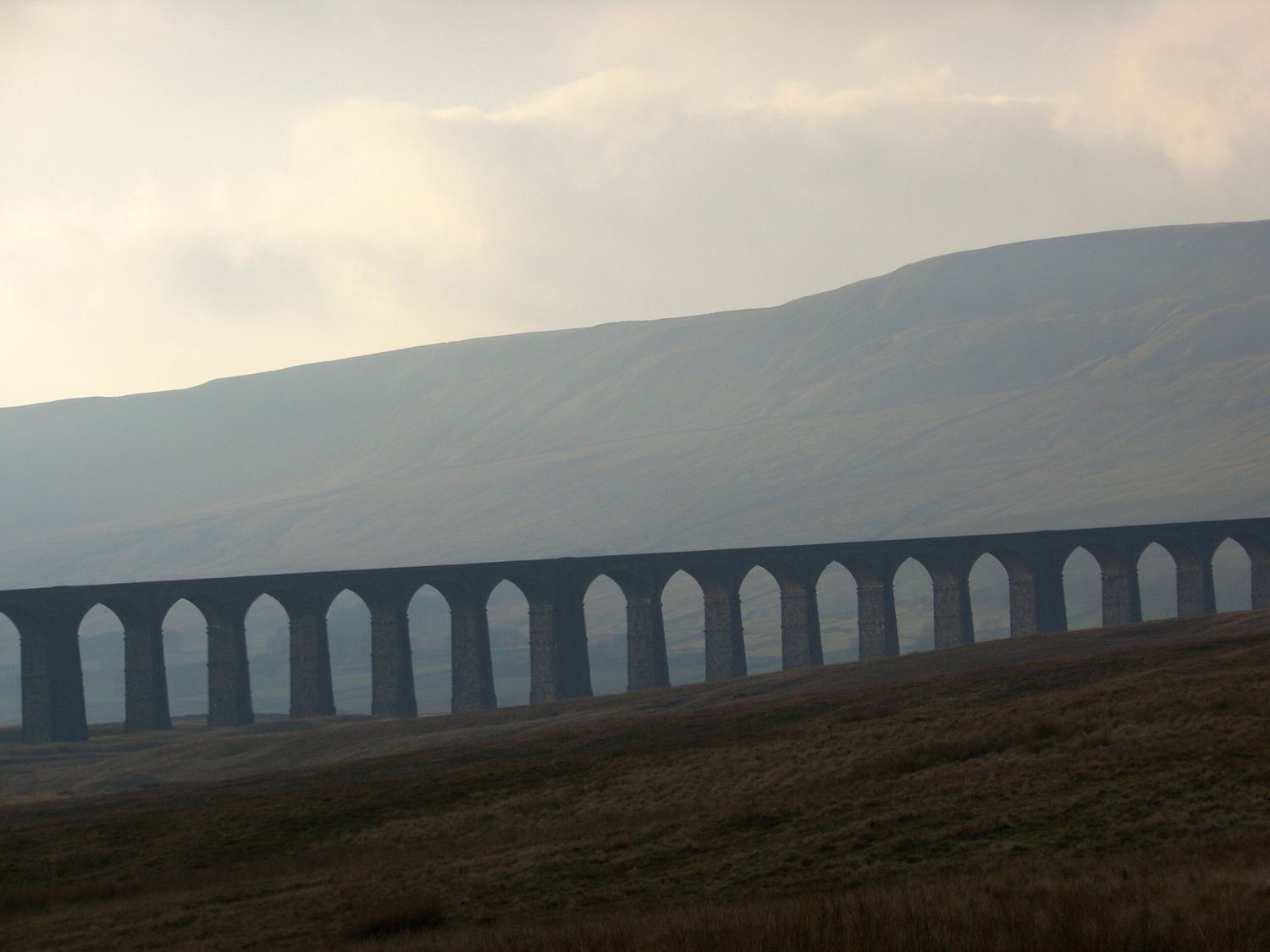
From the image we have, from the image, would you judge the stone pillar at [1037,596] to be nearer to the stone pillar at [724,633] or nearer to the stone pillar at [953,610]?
the stone pillar at [953,610]

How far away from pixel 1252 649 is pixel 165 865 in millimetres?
30500

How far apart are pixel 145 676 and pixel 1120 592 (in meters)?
66.9

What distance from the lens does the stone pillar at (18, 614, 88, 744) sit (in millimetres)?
79438

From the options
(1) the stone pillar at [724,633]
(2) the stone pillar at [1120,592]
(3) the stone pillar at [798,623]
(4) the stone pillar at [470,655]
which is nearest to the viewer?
(4) the stone pillar at [470,655]

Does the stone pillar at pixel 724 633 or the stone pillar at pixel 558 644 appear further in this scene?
the stone pillar at pixel 724 633

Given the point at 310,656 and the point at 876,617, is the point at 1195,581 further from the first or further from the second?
the point at 310,656

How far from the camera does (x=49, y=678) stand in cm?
7956

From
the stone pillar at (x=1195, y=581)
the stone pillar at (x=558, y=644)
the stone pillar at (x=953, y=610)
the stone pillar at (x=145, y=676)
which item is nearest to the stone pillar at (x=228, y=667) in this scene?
the stone pillar at (x=145, y=676)

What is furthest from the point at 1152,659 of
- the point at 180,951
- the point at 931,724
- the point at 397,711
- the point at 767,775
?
the point at 397,711

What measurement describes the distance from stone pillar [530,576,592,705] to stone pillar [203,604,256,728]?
16.7 meters

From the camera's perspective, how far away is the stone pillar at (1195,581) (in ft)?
354

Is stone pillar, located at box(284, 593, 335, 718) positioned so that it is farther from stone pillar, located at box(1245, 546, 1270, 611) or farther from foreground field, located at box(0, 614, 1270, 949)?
stone pillar, located at box(1245, 546, 1270, 611)

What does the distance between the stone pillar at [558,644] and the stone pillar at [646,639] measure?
A: 3.41m

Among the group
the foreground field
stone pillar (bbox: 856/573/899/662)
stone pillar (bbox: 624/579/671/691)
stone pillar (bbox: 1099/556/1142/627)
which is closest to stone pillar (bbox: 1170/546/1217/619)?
stone pillar (bbox: 1099/556/1142/627)
